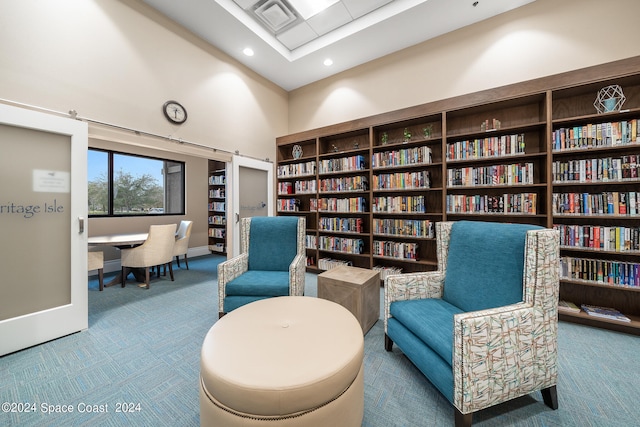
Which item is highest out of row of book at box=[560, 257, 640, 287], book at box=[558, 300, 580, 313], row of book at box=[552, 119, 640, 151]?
row of book at box=[552, 119, 640, 151]

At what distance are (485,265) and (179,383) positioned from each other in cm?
213

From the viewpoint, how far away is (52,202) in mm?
2105

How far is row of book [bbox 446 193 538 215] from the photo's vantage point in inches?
101

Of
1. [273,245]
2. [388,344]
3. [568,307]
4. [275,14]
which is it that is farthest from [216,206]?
[568,307]

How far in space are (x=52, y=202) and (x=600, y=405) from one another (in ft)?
13.8

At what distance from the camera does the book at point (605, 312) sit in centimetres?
217

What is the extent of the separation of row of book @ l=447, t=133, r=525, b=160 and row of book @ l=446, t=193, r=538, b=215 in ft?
1.55

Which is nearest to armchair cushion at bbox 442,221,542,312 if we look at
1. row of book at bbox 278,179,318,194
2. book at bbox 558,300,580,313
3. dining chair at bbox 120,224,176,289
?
book at bbox 558,300,580,313

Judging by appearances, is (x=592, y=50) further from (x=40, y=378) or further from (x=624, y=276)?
(x=40, y=378)

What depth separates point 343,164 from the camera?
3.86 m

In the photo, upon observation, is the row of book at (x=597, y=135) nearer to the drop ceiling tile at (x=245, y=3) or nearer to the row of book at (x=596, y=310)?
the row of book at (x=596, y=310)

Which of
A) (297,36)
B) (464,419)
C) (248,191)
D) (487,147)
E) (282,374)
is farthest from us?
(248,191)

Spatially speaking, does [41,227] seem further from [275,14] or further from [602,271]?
[602,271]

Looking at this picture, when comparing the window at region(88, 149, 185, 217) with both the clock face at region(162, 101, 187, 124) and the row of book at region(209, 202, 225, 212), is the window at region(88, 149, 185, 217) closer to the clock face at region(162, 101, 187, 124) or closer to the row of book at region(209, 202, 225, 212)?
the row of book at region(209, 202, 225, 212)
